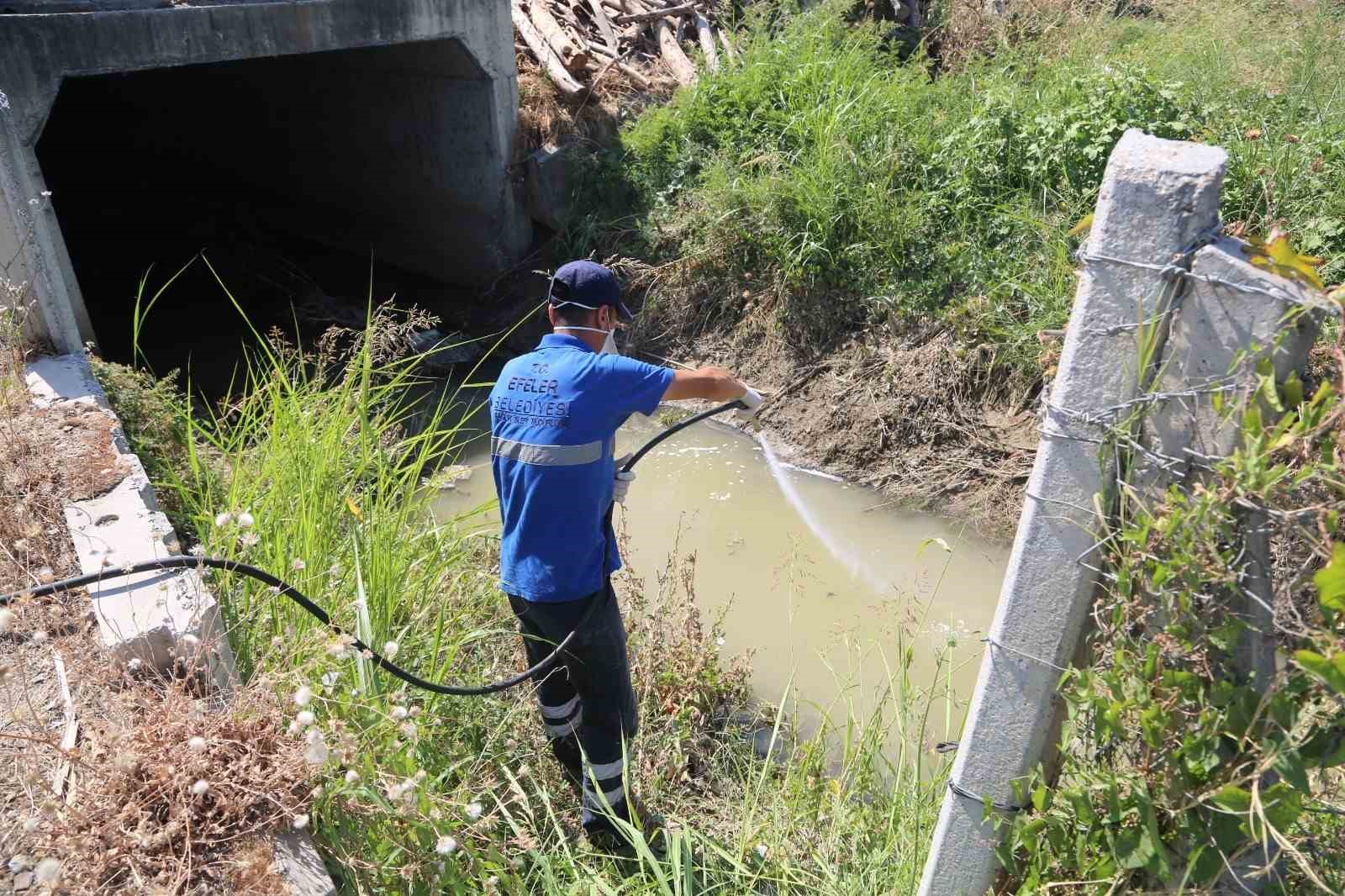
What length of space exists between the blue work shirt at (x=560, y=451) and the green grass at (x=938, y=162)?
388cm

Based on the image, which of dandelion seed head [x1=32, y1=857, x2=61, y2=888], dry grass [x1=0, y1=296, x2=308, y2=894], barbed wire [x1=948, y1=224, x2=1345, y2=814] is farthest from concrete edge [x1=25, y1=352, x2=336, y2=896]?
barbed wire [x1=948, y1=224, x2=1345, y2=814]

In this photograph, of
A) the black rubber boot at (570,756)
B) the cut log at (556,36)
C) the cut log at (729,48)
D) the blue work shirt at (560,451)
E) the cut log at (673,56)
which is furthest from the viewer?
the cut log at (673,56)

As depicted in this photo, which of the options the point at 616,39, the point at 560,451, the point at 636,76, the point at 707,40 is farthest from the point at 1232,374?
the point at 616,39

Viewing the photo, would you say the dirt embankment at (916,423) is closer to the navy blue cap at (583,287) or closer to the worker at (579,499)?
the worker at (579,499)

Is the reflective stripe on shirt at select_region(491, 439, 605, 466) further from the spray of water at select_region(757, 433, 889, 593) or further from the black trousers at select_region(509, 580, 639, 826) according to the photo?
the spray of water at select_region(757, 433, 889, 593)

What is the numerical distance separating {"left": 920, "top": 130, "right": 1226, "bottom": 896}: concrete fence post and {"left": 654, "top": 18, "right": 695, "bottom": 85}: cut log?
Result: 815 cm

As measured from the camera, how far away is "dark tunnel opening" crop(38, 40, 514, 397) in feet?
29.3

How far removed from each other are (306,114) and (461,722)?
8941 millimetres

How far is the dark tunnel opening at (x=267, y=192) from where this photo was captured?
8930 millimetres

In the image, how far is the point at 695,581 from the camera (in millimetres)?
5453

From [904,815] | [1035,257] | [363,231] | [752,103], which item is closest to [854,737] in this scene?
[904,815]

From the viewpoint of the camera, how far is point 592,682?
321 centimetres

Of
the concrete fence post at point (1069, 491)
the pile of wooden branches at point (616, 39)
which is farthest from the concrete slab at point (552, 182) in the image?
the concrete fence post at point (1069, 491)

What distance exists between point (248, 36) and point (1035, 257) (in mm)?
5592
